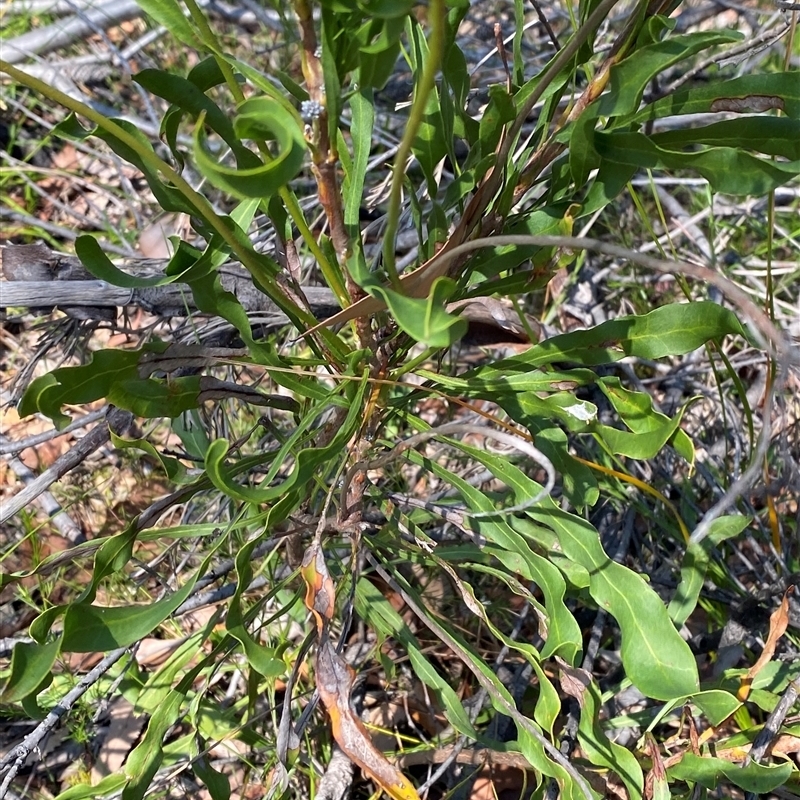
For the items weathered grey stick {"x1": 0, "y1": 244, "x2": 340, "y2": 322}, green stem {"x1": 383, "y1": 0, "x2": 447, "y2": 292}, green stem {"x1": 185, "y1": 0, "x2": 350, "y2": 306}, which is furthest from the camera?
weathered grey stick {"x1": 0, "y1": 244, "x2": 340, "y2": 322}

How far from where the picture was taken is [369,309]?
4.04 ft

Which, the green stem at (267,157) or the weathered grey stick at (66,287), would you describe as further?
the weathered grey stick at (66,287)

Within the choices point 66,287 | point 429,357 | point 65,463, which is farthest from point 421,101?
point 66,287

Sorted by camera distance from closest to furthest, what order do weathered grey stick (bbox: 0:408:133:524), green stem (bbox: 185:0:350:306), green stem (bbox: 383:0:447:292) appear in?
green stem (bbox: 383:0:447:292) < green stem (bbox: 185:0:350:306) < weathered grey stick (bbox: 0:408:133:524)

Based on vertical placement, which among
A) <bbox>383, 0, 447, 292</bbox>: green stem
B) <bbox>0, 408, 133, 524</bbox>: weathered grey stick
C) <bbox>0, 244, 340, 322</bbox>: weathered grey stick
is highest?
<bbox>383, 0, 447, 292</bbox>: green stem

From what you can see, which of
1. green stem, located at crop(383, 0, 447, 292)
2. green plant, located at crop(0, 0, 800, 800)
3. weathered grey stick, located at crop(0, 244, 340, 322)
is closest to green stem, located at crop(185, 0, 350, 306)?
green plant, located at crop(0, 0, 800, 800)

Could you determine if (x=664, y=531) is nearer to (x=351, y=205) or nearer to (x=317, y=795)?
(x=317, y=795)

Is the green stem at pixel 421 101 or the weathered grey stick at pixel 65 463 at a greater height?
the green stem at pixel 421 101

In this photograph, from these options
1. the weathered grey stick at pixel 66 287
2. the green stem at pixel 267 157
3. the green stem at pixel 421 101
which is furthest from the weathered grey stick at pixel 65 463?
the green stem at pixel 421 101

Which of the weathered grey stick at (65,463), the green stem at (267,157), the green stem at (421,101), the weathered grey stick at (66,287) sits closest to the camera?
the green stem at (421,101)

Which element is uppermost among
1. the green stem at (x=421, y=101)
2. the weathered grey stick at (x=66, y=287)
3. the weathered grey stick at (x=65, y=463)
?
the green stem at (x=421, y=101)

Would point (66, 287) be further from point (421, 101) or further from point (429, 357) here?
point (421, 101)

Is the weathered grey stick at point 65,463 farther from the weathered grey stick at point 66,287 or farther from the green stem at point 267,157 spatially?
the green stem at point 267,157

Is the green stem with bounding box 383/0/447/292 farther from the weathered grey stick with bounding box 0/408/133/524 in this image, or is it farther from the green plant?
the weathered grey stick with bounding box 0/408/133/524
